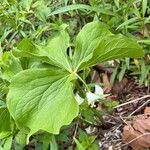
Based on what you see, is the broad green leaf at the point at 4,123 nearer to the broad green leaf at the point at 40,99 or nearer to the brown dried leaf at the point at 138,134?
the broad green leaf at the point at 40,99

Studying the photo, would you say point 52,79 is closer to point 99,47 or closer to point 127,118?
point 99,47

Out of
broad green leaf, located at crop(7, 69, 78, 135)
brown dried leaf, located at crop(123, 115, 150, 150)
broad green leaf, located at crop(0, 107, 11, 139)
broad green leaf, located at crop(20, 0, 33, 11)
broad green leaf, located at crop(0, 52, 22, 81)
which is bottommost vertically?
brown dried leaf, located at crop(123, 115, 150, 150)

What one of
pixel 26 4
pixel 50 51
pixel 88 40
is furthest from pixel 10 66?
pixel 26 4

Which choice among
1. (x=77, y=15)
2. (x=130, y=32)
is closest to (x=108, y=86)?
(x=130, y=32)

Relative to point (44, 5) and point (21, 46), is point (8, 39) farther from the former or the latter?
point (21, 46)

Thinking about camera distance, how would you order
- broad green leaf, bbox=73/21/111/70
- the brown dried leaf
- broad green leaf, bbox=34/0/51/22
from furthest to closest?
broad green leaf, bbox=34/0/51/22 → the brown dried leaf → broad green leaf, bbox=73/21/111/70

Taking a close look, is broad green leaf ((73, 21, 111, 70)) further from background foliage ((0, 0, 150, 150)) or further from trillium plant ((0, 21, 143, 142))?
background foliage ((0, 0, 150, 150))

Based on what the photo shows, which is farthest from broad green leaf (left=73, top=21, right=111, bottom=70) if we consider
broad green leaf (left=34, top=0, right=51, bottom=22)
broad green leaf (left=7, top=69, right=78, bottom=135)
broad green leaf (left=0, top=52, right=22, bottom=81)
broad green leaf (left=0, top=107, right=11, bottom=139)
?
broad green leaf (left=34, top=0, right=51, bottom=22)

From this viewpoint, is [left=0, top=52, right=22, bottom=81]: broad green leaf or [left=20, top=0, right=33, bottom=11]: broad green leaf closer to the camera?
[left=0, top=52, right=22, bottom=81]: broad green leaf
